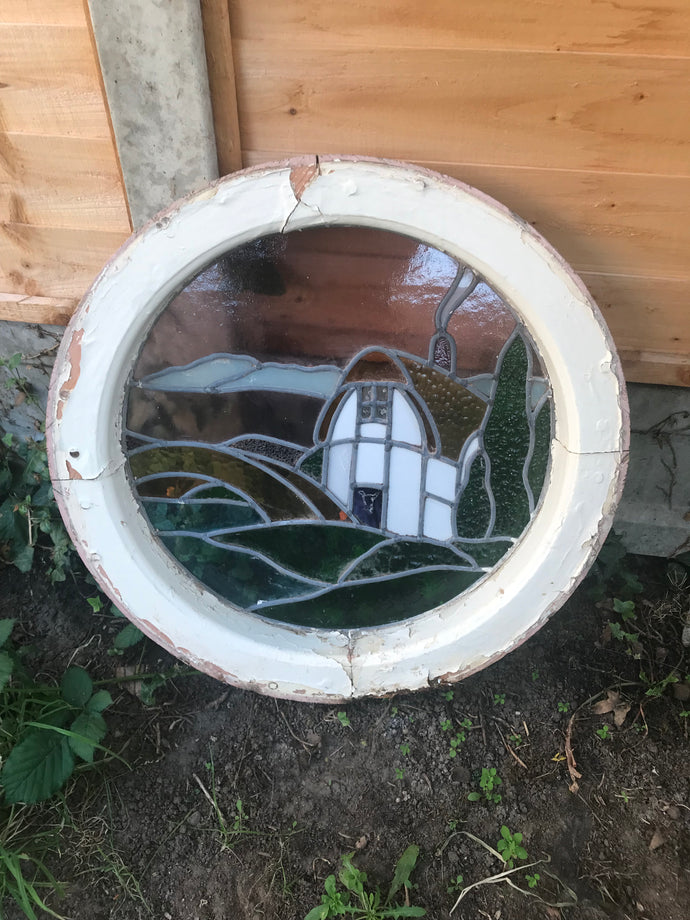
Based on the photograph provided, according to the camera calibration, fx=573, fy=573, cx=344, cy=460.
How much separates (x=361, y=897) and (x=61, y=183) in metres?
1.70

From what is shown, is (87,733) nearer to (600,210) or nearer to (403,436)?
(403,436)

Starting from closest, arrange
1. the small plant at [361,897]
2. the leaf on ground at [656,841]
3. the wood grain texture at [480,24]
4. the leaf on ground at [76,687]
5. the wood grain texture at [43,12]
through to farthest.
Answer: the wood grain texture at [480,24], the wood grain texture at [43,12], the small plant at [361,897], the leaf on ground at [656,841], the leaf on ground at [76,687]

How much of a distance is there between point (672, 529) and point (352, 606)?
3.35ft

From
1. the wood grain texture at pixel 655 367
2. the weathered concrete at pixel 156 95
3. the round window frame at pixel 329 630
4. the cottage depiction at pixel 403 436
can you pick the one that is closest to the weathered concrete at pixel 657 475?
the wood grain texture at pixel 655 367

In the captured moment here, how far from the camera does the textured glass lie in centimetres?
113

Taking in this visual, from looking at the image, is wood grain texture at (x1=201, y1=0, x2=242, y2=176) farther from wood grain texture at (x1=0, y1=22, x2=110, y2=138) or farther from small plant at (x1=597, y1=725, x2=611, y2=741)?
small plant at (x1=597, y1=725, x2=611, y2=741)

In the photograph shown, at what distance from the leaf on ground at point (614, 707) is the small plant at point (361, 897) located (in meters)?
0.60

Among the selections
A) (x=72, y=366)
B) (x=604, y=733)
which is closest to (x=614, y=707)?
(x=604, y=733)

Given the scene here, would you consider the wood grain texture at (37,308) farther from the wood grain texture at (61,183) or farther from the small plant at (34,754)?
the small plant at (34,754)

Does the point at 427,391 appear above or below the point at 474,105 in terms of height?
below

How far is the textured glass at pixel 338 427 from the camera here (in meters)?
1.13

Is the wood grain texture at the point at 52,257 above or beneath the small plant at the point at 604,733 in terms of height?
above

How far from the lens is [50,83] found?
118cm

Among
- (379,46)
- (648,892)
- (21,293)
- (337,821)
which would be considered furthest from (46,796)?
(379,46)
